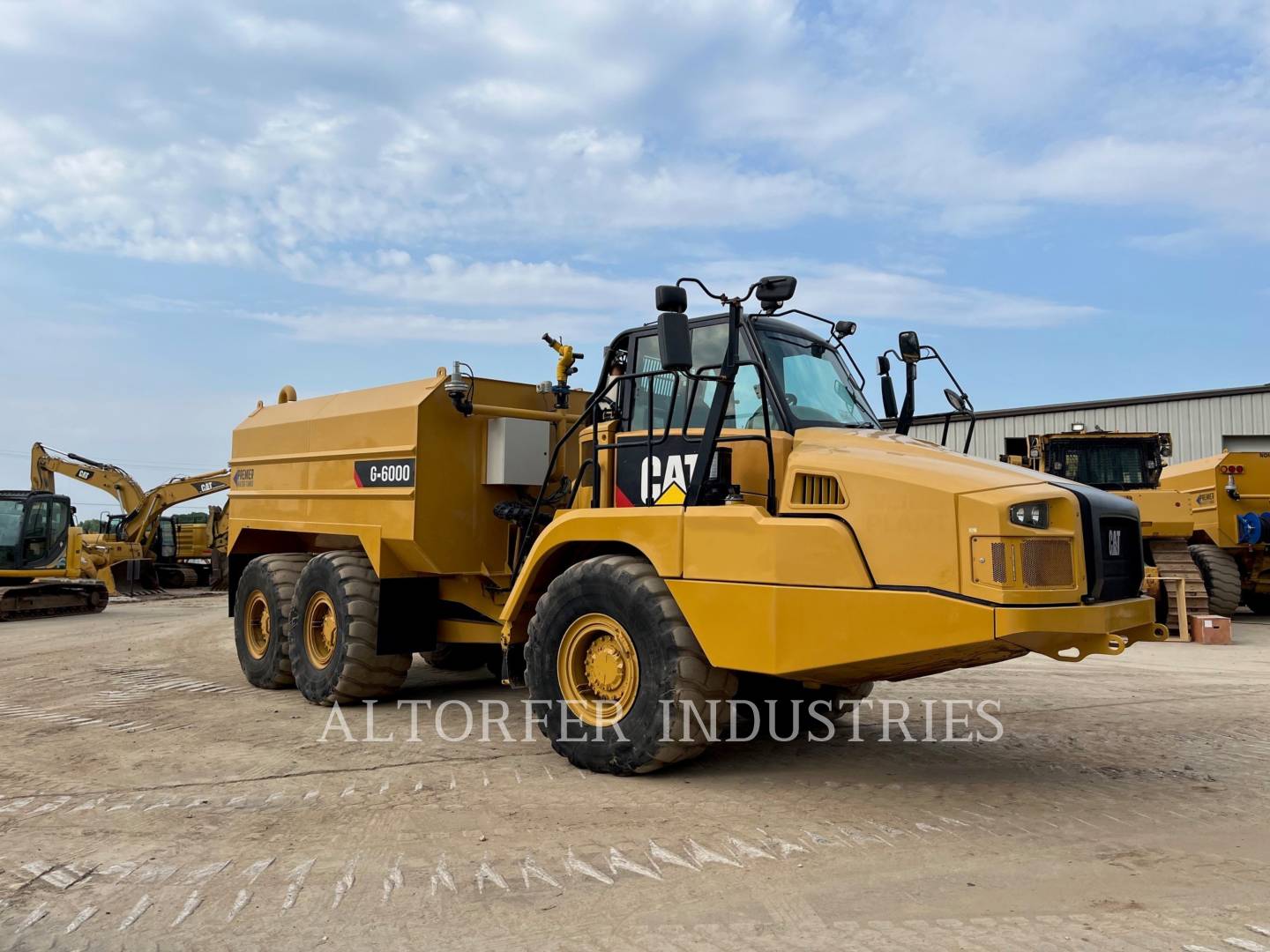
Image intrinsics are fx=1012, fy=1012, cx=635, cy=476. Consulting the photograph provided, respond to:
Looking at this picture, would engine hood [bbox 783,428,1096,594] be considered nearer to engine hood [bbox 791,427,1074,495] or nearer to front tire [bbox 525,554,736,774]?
engine hood [bbox 791,427,1074,495]

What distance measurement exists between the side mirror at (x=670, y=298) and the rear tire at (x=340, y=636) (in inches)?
148

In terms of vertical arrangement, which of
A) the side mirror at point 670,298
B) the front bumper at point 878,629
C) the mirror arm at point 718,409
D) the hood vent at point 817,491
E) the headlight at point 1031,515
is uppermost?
the side mirror at point 670,298

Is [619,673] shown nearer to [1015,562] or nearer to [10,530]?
[1015,562]

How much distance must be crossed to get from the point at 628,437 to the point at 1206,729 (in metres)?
4.38

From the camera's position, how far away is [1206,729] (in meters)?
6.79

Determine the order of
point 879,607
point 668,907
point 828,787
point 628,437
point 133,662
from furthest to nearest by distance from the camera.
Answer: point 133,662 → point 628,437 → point 828,787 → point 879,607 → point 668,907

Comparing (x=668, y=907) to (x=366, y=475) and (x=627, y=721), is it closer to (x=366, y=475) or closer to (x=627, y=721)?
(x=627, y=721)

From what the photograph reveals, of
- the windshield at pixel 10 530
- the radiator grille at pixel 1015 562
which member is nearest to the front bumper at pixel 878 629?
the radiator grille at pixel 1015 562

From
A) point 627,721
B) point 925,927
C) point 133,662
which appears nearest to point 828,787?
point 627,721

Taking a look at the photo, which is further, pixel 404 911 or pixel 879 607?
pixel 879 607

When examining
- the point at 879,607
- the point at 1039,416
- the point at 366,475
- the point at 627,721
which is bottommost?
the point at 627,721

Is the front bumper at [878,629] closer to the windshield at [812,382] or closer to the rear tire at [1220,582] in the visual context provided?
the windshield at [812,382]

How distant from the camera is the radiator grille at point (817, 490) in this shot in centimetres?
499

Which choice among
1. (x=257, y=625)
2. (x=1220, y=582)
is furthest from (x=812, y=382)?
(x=1220, y=582)
